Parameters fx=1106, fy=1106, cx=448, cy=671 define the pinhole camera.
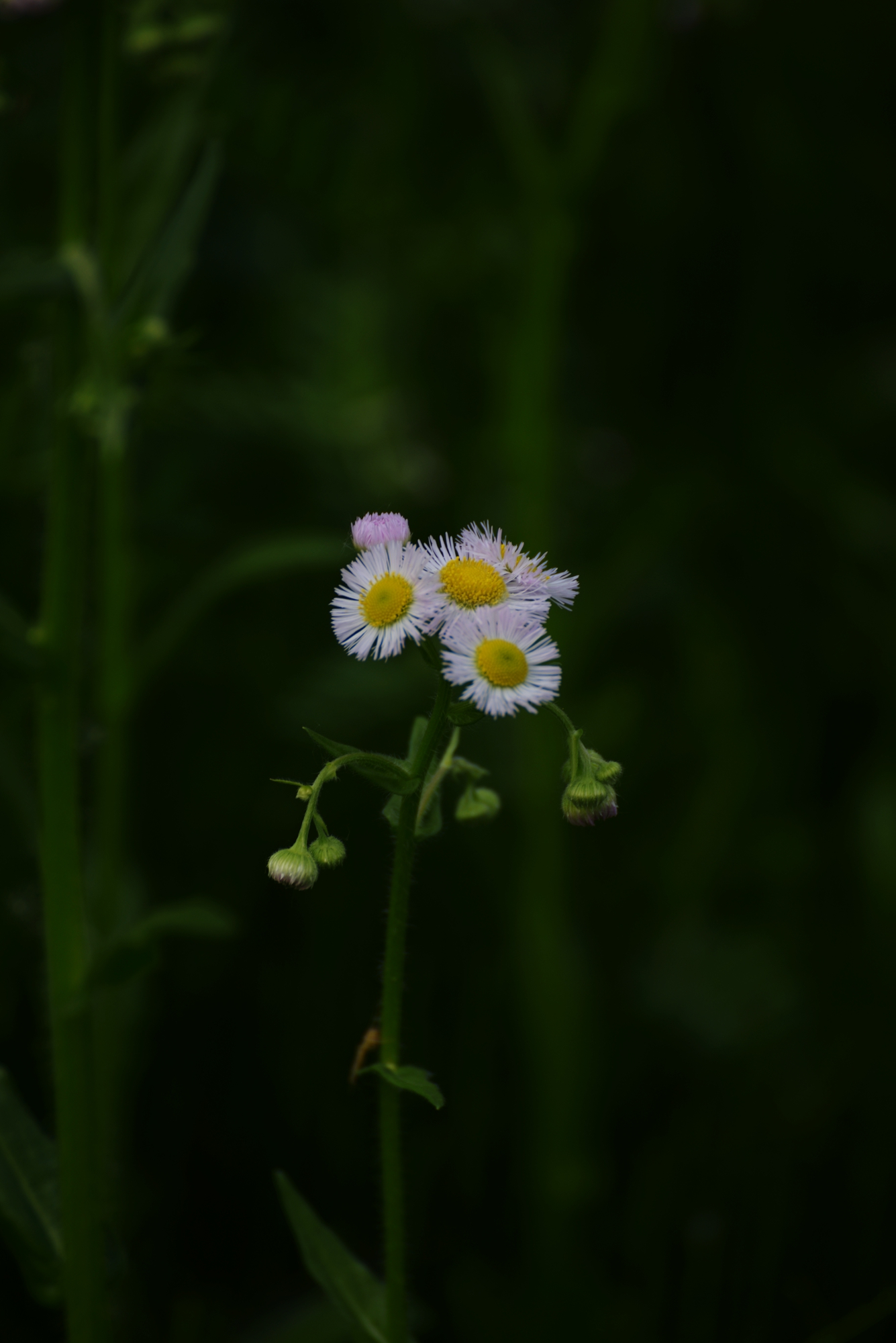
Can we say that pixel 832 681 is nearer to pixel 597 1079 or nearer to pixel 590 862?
pixel 590 862

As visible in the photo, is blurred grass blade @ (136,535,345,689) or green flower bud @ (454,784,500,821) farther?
blurred grass blade @ (136,535,345,689)

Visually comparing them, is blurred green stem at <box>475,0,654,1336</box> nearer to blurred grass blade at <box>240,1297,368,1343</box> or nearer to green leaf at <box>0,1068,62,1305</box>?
blurred grass blade at <box>240,1297,368,1343</box>

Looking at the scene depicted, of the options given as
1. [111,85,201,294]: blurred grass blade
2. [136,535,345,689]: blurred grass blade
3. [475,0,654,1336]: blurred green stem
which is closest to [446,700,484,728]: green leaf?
[136,535,345,689]: blurred grass blade

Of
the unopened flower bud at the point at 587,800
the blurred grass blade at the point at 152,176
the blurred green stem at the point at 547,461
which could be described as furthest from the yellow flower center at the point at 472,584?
the blurred green stem at the point at 547,461

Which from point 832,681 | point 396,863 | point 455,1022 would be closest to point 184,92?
point 396,863

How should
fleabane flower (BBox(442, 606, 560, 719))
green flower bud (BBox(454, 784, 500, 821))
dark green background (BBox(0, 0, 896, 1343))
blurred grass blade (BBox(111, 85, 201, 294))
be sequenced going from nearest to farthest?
fleabane flower (BBox(442, 606, 560, 719))
green flower bud (BBox(454, 784, 500, 821))
blurred grass blade (BBox(111, 85, 201, 294))
dark green background (BBox(0, 0, 896, 1343))

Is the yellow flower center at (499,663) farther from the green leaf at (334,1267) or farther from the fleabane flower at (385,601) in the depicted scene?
the green leaf at (334,1267)

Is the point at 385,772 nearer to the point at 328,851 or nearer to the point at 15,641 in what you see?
the point at 328,851
